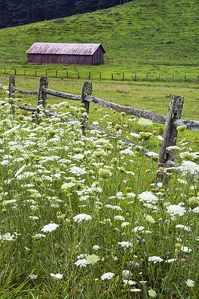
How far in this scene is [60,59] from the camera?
81812mm

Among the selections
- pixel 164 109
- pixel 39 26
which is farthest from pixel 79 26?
pixel 164 109

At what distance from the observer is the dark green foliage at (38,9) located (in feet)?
573

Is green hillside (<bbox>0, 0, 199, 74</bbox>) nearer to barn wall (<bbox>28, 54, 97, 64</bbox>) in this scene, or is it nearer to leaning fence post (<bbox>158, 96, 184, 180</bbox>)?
barn wall (<bbox>28, 54, 97, 64</bbox>)

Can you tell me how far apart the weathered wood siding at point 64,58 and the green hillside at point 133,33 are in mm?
2193

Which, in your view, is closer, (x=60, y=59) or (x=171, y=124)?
(x=171, y=124)

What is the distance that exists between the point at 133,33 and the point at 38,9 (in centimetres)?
→ 8234

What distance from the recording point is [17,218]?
4344 millimetres

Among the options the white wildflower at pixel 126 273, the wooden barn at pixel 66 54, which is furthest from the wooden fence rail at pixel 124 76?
the white wildflower at pixel 126 273

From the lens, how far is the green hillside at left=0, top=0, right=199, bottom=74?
89.9 m

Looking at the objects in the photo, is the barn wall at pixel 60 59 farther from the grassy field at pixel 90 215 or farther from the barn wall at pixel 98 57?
the grassy field at pixel 90 215

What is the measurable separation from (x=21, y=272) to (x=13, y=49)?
9678cm

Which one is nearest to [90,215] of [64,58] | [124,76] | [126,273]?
[126,273]

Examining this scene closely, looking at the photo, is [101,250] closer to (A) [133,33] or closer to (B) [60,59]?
(B) [60,59]

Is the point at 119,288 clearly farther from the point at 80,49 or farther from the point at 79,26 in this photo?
the point at 79,26
